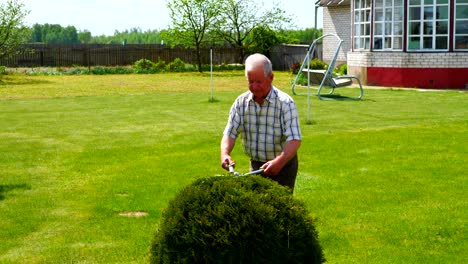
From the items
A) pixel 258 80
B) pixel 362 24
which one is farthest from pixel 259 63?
pixel 362 24

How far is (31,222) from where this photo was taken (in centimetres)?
849

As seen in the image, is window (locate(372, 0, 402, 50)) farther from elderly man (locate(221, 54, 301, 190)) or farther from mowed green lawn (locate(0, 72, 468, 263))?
elderly man (locate(221, 54, 301, 190))

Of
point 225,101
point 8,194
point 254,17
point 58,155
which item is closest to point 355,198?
point 8,194

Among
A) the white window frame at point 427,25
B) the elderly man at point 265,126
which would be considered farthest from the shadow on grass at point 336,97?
the elderly man at point 265,126

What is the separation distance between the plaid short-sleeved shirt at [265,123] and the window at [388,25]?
Result: 78.6ft

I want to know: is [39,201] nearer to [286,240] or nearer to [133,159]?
[133,159]

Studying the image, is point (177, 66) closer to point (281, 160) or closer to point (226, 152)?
point (226, 152)

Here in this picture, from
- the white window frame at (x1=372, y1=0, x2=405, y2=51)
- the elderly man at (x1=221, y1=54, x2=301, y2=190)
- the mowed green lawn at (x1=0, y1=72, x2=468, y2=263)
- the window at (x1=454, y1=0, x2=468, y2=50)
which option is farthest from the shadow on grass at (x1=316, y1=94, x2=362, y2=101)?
the elderly man at (x1=221, y1=54, x2=301, y2=190)

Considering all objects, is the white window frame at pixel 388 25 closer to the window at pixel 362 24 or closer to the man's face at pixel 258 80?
the window at pixel 362 24

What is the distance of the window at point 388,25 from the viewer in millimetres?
29203

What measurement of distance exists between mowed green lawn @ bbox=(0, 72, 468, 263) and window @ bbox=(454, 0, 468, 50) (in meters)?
7.19

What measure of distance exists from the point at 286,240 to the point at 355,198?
4.60 metres

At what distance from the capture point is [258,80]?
561cm

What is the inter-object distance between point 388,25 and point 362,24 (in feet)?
5.95
